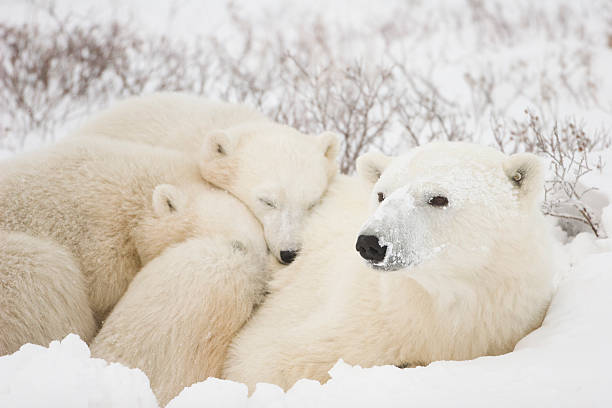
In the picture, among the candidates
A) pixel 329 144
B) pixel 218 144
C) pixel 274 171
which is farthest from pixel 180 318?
pixel 329 144

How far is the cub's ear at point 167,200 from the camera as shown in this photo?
8.07 ft

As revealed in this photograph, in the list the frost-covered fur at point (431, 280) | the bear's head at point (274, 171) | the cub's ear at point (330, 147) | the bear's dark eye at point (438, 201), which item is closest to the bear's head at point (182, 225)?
the bear's head at point (274, 171)

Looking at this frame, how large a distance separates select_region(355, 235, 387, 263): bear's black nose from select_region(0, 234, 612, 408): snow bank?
0.31 metres

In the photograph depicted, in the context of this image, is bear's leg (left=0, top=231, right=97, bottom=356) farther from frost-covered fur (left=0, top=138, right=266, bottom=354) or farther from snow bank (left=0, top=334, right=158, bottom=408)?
snow bank (left=0, top=334, right=158, bottom=408)

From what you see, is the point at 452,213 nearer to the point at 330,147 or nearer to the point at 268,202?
the point at 268,202

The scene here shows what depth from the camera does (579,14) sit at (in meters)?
9.07

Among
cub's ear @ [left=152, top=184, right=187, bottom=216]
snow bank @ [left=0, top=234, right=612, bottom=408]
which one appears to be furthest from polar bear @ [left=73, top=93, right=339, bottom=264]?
snow bank @ [left=0, top=234, right=612, bottom=408]

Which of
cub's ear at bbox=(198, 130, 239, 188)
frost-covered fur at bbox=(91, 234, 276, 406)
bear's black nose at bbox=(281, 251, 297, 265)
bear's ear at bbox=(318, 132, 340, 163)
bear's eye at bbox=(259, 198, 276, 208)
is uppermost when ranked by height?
bear's ear at bbox=(318, 132, 340, 163)

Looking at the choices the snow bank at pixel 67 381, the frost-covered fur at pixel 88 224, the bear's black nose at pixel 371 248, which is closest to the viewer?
the snow bank at pixel 67 381

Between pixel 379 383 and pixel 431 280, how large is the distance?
38cm

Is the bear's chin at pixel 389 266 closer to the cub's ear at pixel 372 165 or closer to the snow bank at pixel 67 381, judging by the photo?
the cub's ear at pixel 372 165

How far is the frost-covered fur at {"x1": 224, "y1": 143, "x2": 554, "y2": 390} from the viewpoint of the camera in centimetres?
163

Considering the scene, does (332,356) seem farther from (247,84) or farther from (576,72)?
(576,72)

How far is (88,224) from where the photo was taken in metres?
2.41
